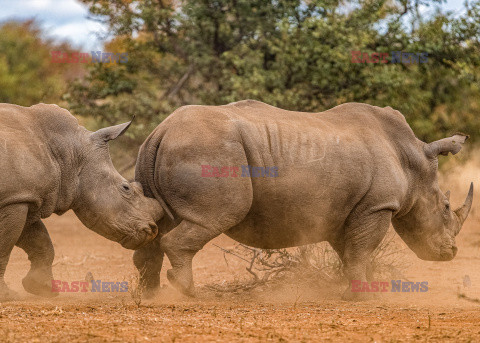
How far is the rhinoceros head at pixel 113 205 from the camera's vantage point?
7027 millimetres

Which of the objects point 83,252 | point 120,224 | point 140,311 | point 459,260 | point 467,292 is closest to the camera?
point 140,311

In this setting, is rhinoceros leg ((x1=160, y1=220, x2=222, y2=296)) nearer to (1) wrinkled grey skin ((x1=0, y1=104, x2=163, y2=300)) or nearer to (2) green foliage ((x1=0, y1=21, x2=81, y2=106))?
(1) wrinkled grey skin ((x1=0, y1=104, x2=163, y2=300))

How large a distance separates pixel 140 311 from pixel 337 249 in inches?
97.3

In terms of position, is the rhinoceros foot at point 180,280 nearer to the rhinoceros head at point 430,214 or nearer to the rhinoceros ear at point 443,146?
the rhinoceros head at point 430,214

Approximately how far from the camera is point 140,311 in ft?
20.3

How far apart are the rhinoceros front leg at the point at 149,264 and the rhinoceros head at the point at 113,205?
0.83 ft

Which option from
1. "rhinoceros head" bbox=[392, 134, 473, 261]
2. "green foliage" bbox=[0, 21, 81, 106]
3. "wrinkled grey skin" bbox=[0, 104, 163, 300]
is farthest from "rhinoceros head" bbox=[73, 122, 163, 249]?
"green foliage" bbox=[0, 21, 81, 106]

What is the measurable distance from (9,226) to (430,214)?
4222mm

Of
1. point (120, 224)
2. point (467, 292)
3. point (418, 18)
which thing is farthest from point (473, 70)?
point (120, 224)

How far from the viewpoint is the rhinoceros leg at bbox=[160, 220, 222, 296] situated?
266 inches

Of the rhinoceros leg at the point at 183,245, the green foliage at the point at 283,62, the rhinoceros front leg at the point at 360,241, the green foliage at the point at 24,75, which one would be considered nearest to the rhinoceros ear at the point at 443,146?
the rhinoceros front leg at the point at 360,241

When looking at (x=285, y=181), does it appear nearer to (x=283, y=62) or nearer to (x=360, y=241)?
(x=360, y=241)

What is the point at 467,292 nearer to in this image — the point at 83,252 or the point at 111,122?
the point at 83,252

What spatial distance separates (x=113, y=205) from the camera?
7.05 m
